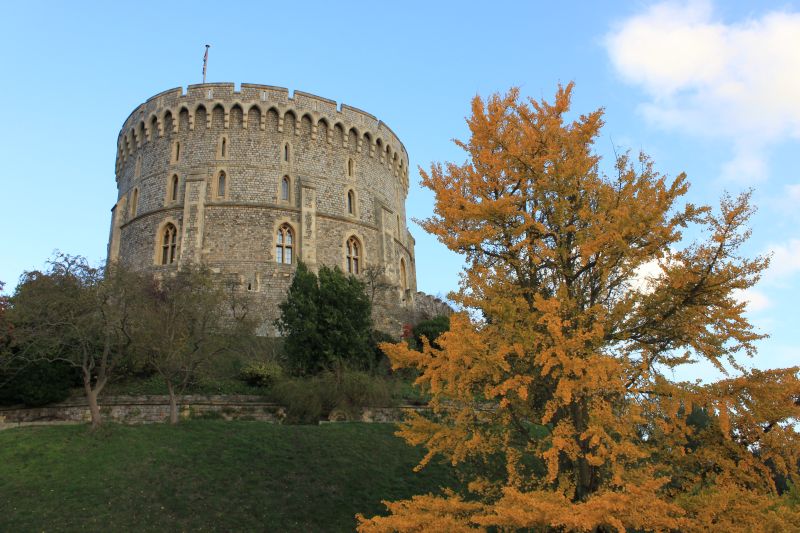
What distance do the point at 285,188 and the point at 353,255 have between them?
5170mm

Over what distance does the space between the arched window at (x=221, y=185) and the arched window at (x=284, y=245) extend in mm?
3609

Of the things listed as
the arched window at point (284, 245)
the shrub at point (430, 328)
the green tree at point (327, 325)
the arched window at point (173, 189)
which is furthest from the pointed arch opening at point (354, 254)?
the arched window at point (173, 189)

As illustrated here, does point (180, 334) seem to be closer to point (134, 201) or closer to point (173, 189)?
point (173, 189)

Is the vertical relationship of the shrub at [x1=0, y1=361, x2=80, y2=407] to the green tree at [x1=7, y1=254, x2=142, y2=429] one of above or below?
below

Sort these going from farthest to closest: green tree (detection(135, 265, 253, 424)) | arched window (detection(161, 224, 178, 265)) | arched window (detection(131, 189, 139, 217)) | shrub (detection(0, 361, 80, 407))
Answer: arched window (detection(131, 189, 139, 217)) → arched window (detection(161, 224, 178, 265)) → shrub (detection(0, 361, 80, 407)) → green tree (detection(135, 265, 253, 424))

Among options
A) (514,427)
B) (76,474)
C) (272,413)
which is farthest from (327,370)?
(514,427)

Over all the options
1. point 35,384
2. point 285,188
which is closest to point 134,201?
point 285,188

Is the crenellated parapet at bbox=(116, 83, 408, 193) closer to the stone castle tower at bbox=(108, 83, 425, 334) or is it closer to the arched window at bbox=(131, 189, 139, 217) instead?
the stone castle tower at bbox=(108, 83, 425, 334)

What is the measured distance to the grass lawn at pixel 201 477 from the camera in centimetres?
1225

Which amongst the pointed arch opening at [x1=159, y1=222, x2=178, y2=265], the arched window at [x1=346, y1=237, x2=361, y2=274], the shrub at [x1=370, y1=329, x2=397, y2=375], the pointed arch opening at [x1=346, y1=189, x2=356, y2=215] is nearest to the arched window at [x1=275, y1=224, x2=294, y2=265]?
the arched window at [x1=346, y1=237, x2=361, y2=274]

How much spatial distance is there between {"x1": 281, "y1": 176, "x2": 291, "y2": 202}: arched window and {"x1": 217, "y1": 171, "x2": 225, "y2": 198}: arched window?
3082mm

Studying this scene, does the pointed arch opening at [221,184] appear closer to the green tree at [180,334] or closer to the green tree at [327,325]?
the green tree at [327,325]

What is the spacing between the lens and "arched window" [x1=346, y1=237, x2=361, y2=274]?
34156 millimetres

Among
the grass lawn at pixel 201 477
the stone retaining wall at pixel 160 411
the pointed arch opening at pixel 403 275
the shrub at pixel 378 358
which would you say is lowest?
the grass lawn at pixel 201 477
